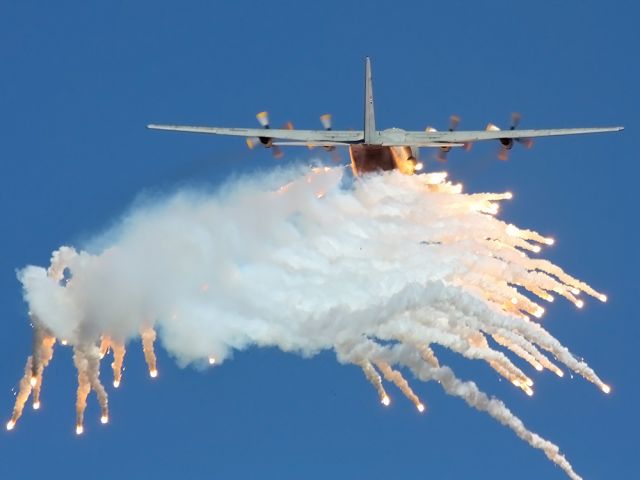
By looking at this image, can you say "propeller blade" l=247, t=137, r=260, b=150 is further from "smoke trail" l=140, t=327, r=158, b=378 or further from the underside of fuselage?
"smoke trail" l=140, t=327, r=158, b=378

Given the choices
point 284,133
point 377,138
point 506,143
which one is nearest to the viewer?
point 377,138

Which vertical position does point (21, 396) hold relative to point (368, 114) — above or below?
below

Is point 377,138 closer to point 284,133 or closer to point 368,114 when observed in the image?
point 368,114

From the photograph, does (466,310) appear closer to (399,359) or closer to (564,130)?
(399,359)

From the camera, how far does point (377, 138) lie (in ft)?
315

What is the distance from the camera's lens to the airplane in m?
96.8

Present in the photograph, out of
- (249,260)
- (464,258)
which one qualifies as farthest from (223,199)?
(464,258)

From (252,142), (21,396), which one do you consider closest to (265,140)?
(252,142)

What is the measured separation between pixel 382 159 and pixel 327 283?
9.58 meters

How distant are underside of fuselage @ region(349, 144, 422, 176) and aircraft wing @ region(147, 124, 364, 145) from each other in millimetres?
990

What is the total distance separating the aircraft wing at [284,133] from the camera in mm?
98769

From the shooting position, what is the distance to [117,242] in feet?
301

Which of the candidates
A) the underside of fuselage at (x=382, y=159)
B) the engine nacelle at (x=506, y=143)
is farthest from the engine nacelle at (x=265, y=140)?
the engine nacelle at (x=506, y=143)

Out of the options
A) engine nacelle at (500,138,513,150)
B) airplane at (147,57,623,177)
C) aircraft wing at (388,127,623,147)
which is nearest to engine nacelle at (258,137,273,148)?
airplane at (147,57,623,177)
